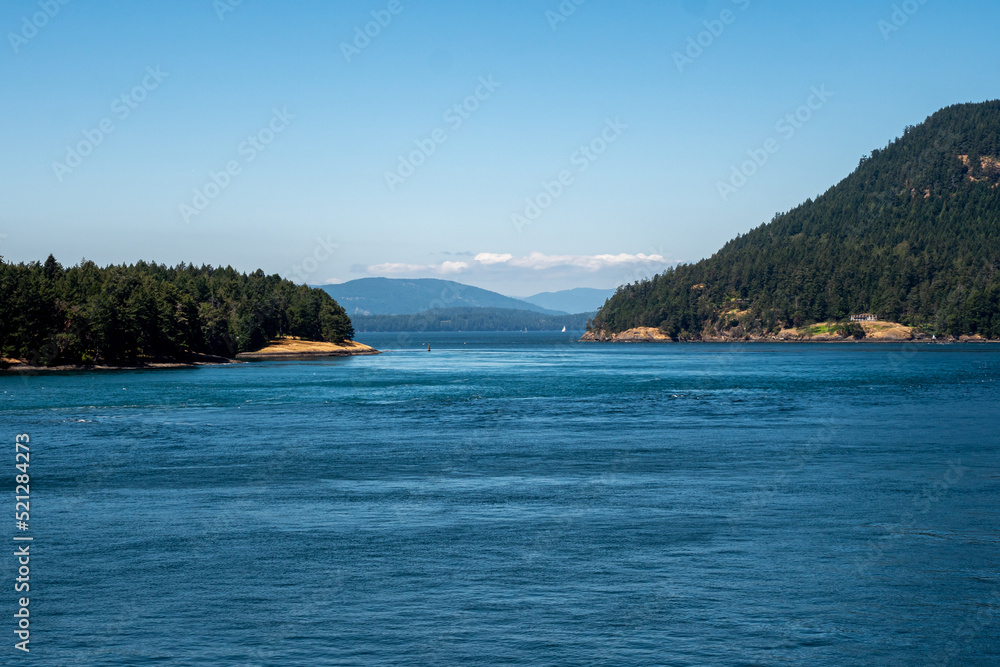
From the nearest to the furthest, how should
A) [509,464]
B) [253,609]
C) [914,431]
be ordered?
[253,609] < [509,464] < [914,431]

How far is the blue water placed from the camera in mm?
20484

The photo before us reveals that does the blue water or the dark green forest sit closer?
the blue water

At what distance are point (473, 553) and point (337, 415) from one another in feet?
176

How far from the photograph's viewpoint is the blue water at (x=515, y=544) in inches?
806

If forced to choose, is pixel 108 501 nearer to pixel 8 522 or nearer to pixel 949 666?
pixel 8 522

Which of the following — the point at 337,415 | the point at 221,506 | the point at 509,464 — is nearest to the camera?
the point at 221,506

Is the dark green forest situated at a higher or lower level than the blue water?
higher

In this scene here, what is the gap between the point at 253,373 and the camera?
157 meters

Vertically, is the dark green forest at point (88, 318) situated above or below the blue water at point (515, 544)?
above

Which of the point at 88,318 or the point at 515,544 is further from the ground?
the point at 88,318

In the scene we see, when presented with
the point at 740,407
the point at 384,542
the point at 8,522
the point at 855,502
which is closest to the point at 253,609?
the point at 384,542

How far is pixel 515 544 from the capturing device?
1152 inches

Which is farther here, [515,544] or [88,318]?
[88,318]

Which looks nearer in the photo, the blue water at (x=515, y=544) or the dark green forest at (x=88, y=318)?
the blue water at (x=515, y=544)
